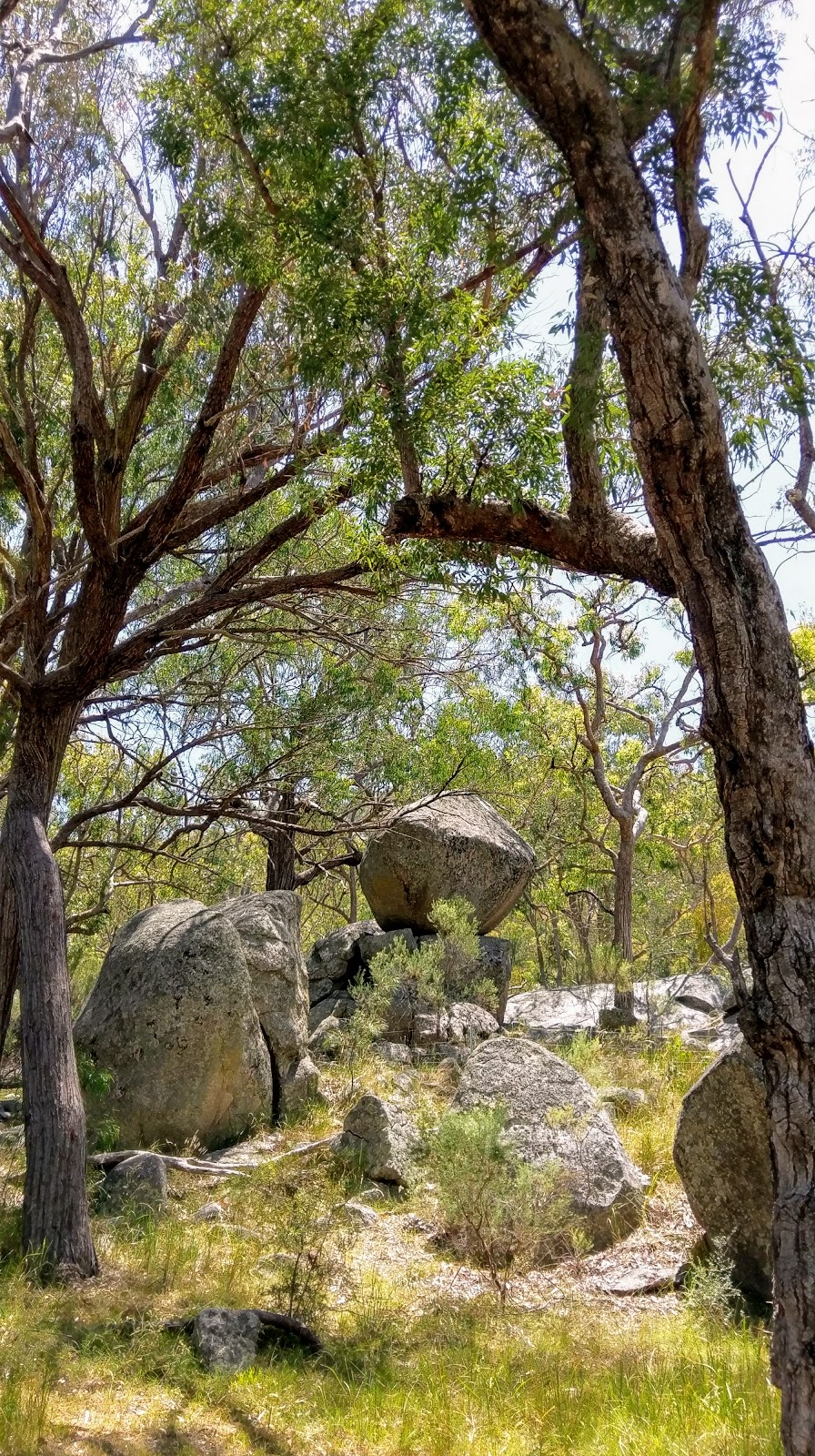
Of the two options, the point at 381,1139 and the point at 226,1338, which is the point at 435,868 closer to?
the point at 381,1139

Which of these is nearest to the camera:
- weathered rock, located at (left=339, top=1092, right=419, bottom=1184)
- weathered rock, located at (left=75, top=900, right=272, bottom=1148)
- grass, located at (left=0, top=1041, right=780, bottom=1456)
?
grass, located at (left=0, top=1041, right=780, bottom=1456)

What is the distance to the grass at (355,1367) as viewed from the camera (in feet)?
14.0

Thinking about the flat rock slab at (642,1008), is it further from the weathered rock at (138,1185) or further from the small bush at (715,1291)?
A: the small bush at (715,1291)

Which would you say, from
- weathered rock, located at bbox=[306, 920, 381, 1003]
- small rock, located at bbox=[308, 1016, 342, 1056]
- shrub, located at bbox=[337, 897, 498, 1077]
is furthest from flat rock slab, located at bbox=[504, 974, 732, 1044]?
small rock, located at bbox=[308, 1016, 342, 1056]

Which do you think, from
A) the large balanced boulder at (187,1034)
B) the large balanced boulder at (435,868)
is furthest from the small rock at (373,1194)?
the large balanced boulder at (435,868)

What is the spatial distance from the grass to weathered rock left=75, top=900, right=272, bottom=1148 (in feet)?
6.57

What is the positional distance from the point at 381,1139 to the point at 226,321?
624 centimetres

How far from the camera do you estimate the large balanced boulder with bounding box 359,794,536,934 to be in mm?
15273

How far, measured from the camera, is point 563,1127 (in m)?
7.53

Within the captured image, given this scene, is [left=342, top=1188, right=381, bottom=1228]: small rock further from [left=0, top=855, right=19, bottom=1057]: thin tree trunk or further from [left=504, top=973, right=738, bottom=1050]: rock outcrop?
[left=504, top=973, right=738, bottom=1050]: rock outcrop

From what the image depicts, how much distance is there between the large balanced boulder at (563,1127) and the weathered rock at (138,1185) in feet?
7.29

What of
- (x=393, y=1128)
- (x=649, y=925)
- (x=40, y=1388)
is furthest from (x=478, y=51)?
(x=649, y=925)

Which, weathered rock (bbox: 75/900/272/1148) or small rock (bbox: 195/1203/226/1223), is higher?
weathered rock (bbox: 75/900/272/1148)

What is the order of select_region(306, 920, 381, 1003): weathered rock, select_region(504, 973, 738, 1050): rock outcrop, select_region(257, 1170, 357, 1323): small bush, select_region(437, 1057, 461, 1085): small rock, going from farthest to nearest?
1. select_region(306, 920, 381, 1003): weathered rock
2. select_region(504, 973, 738, 1050): rock outcrop
3. select_region(437, 1057, 461, 1085): small rock
4. select_region(257, 1170, 357, 1323): small bush
